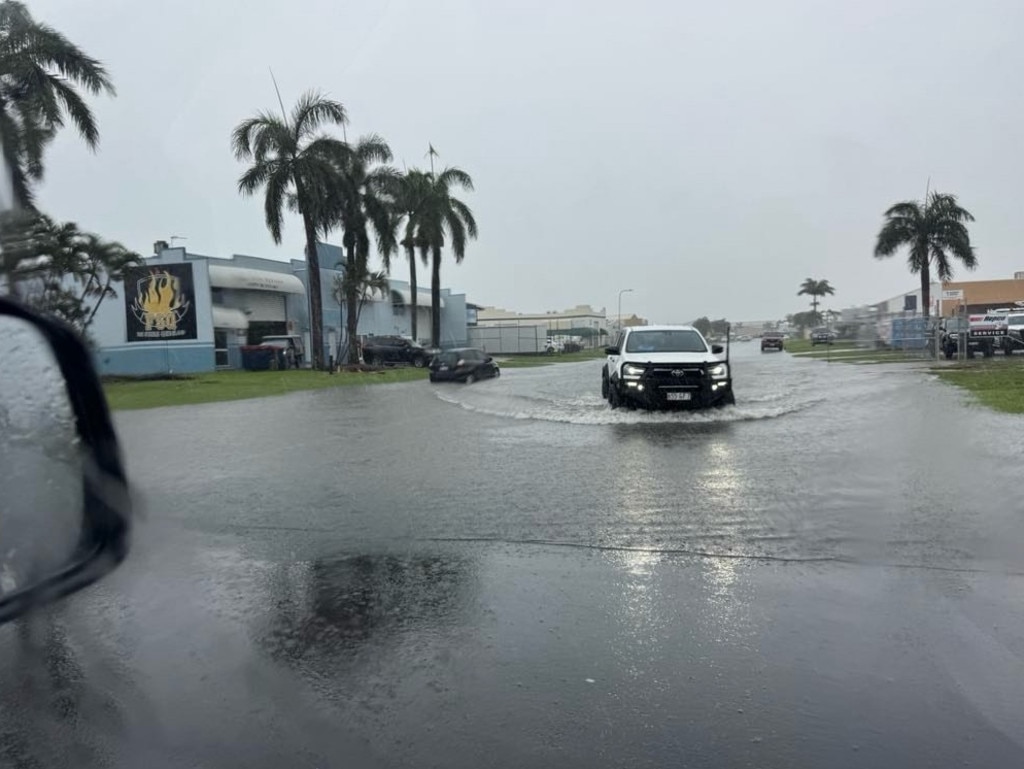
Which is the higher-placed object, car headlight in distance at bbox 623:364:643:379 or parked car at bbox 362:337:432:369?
parked car at bbox 362:337:432:369

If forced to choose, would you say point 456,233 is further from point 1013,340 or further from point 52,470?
point 52,470

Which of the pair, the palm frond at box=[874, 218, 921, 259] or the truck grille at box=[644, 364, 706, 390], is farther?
the palm frond at box=[874, 218, 921, 259]

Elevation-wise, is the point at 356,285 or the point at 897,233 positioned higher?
the point at 897,233

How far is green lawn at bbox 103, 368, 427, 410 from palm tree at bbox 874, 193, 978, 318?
2637 cm

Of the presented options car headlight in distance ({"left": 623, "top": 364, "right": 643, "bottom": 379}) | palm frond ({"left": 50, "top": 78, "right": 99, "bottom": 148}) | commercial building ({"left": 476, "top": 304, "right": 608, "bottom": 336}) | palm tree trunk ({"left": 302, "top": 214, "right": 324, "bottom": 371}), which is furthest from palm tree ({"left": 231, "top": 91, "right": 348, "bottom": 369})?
commercial building ({"left": 476, "top": 304, "right": 608, "bottom": 336})

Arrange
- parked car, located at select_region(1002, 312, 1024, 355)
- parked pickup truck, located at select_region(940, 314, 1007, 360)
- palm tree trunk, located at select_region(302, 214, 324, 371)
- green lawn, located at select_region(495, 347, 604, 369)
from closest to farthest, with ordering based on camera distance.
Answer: parked pickup truck, located at select_region(940, 314, 1007, 360) < parked car, located at select_region(1002, 312, 1024, 355) < palm tree trunk, located at select_region(302, 214, 324, 371) < green lawn, located at select_region(495, 347, 604, 369)

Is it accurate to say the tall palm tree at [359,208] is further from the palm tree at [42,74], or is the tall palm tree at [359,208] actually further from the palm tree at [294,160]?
the palm tree at [42,74]

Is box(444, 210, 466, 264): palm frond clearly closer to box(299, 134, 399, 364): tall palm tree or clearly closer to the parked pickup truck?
box(299, 134, 399, 364): tall palm tree

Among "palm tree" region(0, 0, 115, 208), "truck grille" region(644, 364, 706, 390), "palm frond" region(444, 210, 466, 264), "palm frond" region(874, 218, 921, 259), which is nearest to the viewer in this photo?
"truck grille" region(644, 364, 706, 390)

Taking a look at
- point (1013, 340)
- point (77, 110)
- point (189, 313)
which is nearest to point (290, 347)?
point (189, 313)

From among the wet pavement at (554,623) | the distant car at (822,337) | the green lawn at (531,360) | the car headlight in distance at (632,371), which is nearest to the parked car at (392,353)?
the green lawn at (531,360)

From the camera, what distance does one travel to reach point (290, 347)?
137ft

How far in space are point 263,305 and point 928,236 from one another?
36519 millimetres

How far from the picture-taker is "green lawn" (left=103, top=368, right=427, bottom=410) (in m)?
24.1
